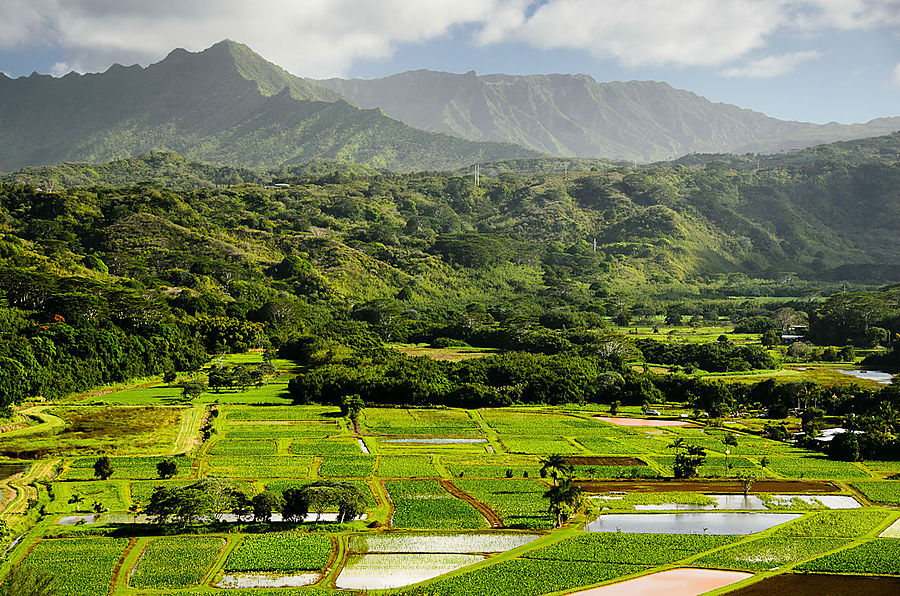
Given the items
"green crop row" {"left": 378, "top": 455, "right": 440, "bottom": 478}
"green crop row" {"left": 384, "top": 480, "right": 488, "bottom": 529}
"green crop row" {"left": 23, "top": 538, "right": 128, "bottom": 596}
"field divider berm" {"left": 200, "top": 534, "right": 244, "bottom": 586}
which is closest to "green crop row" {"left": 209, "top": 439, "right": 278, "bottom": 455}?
"green crop row" {"left": 378, "top": 455, "right": 440, "bottom": 478}

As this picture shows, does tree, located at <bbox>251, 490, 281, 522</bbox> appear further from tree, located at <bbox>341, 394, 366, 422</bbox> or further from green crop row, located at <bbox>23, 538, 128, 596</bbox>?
tree, located at <bbox>341, 394, 366, 422</bbox>

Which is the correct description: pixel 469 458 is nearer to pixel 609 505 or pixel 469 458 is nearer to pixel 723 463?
pixel 609 505

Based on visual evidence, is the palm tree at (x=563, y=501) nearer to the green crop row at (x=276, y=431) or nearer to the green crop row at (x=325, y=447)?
the green crop row at (x=325, y=447)

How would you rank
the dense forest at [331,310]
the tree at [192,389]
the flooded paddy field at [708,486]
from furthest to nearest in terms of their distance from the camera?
1. the dense forest at [331,310]
2. the tree at [192,389]
3. the flooded paddy field at [708,486]

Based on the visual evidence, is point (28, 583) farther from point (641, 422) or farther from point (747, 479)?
point (641, 422)

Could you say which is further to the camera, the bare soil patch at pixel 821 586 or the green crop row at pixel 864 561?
the green crop row at pixel 864 561

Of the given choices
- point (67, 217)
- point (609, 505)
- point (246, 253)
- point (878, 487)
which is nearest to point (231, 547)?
point (609, 505)

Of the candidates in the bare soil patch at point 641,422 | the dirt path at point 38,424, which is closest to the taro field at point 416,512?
the dirt path at point 38,424

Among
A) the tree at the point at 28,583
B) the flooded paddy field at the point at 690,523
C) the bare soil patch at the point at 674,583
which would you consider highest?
the tree at the point at 28,583
